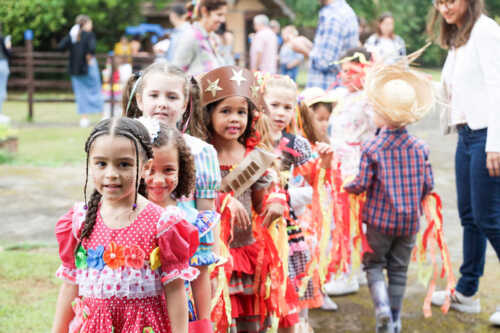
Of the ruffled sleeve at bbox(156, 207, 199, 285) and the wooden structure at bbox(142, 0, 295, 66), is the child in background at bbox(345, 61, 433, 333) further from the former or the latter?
the wooden structure at bbox(142, 0, 295, 66)

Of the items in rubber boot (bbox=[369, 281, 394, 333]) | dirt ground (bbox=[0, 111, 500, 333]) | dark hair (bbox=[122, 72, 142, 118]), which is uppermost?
dark hair (bbox=[122, 72, 142, 118])

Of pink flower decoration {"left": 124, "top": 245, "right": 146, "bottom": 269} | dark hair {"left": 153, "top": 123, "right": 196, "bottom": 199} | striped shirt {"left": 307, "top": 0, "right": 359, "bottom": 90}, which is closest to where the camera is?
pink flower decoration {"left": 124, "top": 245, "right": 146, "bottom": 269}

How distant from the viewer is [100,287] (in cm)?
190

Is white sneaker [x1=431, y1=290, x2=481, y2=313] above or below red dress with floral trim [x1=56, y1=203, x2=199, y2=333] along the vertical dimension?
below

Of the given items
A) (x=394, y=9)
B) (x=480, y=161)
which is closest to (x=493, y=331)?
(x=480, y=161)

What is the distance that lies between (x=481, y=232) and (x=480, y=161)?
0.48 m

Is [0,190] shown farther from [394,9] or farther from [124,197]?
[394,9]

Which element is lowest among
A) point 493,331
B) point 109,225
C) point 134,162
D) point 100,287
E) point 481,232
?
point 493,331

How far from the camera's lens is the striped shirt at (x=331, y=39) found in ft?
18.9

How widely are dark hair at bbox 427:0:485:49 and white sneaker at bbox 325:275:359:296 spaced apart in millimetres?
1645

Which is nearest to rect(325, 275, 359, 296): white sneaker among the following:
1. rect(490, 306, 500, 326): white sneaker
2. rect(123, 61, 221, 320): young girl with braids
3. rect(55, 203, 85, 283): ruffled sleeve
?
rect(490, 306, 500, 326): white sneaker

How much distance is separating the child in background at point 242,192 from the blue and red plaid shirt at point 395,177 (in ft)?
2.49

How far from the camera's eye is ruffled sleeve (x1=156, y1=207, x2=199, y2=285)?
189 cm

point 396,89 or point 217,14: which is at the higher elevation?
point 217,14
